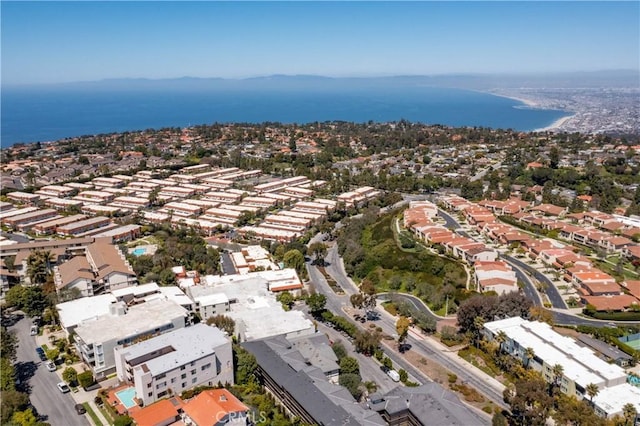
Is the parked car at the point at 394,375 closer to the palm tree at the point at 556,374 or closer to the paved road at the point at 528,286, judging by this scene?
the palm tree at the point at 556,374

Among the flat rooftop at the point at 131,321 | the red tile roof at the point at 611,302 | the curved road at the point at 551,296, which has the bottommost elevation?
the curved road at the point at 551,296

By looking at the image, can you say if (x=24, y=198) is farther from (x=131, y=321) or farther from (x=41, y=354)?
(x=131, y=321)

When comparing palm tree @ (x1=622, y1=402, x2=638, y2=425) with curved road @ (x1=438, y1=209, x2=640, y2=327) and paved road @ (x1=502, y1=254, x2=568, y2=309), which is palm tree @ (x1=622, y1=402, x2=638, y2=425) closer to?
curved road @ (x1=438, y1=209, x2=640, y2=327)

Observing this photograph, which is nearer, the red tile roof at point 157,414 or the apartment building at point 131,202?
the red tile roof at point 157,414

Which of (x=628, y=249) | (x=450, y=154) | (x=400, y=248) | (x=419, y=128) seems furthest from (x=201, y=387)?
(x=419, y=128)

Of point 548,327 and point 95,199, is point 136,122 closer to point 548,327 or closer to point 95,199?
point 95,199

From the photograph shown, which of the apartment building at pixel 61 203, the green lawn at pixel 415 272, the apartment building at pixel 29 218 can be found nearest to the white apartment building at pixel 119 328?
the green lawn at pixel 415 272

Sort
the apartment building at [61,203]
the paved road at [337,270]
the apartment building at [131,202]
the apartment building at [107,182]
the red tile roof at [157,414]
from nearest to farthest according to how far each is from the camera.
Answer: the red tile roof at [157,414] < the paved road at [337,270] < the apartment building at [61,203] < the apartment building at [131,202] < the apartment building at [107,182]
